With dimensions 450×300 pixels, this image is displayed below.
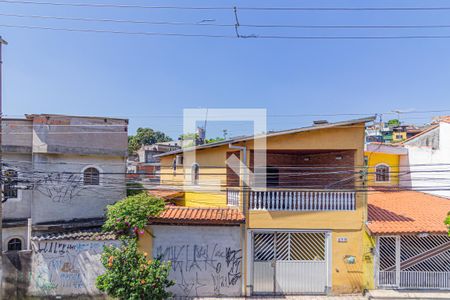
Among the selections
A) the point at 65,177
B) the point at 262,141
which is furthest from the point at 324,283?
the point at 65,177

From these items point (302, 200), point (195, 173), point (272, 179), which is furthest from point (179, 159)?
point (302, 200)

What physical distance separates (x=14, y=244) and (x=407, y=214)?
53.9ft

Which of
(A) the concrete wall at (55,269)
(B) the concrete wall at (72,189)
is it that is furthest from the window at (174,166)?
(A) the concrete wall at (55,269)

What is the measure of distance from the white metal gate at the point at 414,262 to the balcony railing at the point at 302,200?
6.70ft

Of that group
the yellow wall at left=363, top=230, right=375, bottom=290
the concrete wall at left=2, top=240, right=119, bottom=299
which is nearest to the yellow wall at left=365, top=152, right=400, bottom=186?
the yellow wall at left=363, top=230, right=375, bottom=290

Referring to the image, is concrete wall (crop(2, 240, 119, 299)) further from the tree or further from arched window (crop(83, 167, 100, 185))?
arched window (crop(83, 167, 100, 185))

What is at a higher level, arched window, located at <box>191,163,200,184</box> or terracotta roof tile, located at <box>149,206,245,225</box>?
arched window, located at <box>191,163,200,184</box>

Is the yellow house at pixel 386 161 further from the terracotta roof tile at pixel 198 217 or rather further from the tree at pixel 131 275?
the tree at pixel 131 275

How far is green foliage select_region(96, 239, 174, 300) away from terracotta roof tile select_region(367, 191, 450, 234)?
7.78 metres

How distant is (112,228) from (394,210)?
12051mm

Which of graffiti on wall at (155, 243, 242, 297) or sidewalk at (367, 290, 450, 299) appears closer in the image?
sidewalk at (367, 290, 450, 299)

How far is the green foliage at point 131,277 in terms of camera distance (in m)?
8.02

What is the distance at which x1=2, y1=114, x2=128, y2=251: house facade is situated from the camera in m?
10.5

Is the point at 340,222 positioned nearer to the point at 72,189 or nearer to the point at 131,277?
the point at 131,277
